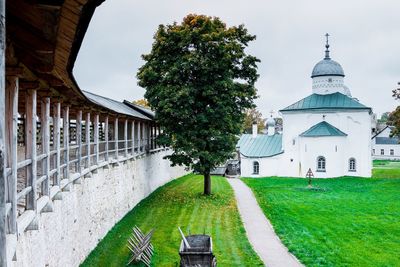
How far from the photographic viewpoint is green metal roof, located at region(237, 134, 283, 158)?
45.2m

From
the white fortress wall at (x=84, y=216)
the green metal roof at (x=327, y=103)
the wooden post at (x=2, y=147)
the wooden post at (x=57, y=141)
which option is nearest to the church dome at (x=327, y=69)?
the green metal roof at (x=327, y=103)

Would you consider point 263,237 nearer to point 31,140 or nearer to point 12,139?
point 31,140

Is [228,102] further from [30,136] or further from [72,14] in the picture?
[72,14]

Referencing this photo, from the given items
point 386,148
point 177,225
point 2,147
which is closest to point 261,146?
point 177,225

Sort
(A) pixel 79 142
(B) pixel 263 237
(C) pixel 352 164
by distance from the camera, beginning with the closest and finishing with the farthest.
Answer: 1. (A) pixel 79 142
2. (B) pixel 263 237
3. (C) pixel 352 164

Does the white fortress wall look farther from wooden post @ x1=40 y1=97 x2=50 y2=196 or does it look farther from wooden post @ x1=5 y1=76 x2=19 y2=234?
wooden post @ x1=5 y1=76 x2=19 y2=234

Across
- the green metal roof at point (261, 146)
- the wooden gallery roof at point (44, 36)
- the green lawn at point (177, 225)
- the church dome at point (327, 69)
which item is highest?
the church dome at point (327, 69)

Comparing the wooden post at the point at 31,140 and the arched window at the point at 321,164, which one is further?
the arched window at the point at 321,164

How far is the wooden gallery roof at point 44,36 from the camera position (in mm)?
3854

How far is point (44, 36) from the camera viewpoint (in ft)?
15.9

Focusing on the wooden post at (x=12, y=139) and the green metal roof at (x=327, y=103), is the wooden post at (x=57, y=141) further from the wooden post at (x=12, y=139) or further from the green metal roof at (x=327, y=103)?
the green metal roof at (x=327, y=103)

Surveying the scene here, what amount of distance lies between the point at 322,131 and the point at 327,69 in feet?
21.7

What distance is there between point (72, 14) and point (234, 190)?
2825 cm

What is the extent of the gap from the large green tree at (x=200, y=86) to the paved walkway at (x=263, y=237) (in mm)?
3135
